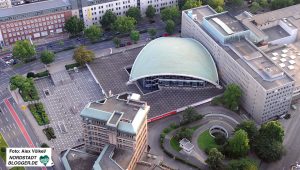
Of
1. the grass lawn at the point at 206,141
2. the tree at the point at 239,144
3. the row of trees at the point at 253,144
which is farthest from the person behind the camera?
the grass lawn at the point at 206,141

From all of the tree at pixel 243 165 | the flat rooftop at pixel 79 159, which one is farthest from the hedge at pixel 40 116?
the tree at pixel 243 165

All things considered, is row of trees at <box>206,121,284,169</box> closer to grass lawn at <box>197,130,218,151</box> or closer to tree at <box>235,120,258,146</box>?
tree at <box>235,120,258,146</box>

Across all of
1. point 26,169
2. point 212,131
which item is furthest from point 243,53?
point 26,169

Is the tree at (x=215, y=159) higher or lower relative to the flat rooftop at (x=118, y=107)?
lower

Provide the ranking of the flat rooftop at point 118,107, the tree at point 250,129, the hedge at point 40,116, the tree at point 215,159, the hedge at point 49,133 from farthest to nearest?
the hedge at point 40,116 → the hedge at point 49,133 → the tree at point 250,129 → the tree at point 215,159 → the flat rooftop at point 118,107

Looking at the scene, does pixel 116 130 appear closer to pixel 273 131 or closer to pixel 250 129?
pixel 250 129

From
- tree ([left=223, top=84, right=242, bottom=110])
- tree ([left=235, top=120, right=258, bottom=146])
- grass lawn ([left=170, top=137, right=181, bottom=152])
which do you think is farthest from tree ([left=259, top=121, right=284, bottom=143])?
grass lawn ([left=170, top=137, right=181, bottom=152])

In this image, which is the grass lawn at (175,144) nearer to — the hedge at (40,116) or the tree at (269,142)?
the tree at (269,142)
